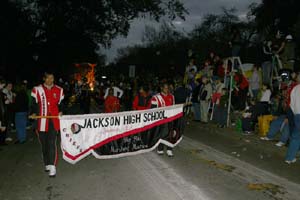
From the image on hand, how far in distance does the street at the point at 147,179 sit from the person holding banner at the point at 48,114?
46 centimetres

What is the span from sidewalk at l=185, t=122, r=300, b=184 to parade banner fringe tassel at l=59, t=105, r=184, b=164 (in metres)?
2.02

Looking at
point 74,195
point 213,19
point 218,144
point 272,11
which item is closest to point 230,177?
point 74,195

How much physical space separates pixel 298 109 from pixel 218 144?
345cm

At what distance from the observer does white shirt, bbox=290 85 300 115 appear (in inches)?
362

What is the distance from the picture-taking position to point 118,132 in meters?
8.88

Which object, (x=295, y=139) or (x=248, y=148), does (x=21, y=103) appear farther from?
(x=295, y=139)

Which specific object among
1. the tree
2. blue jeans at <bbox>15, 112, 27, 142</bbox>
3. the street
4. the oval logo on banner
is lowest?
the street

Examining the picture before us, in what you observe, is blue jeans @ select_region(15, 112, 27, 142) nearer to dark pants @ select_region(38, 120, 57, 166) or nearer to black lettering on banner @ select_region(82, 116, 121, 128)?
black lettering on banner @ select_region(82, 116, 121, 128)

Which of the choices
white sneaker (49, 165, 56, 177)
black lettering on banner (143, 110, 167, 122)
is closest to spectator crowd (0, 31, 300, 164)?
black lettering on banner (143, 110, 167, 122)

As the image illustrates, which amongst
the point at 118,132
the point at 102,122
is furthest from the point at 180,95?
the point at 102,122

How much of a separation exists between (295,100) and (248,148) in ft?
9.08

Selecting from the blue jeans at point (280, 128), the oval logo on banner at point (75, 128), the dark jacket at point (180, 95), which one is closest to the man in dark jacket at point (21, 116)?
the oval logo on banner at point (75, 128)

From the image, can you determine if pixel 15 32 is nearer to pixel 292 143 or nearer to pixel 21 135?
pixel 21 135

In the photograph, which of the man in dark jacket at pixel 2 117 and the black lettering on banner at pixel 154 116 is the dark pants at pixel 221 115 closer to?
the black lettering on banner at pixel 154 116
